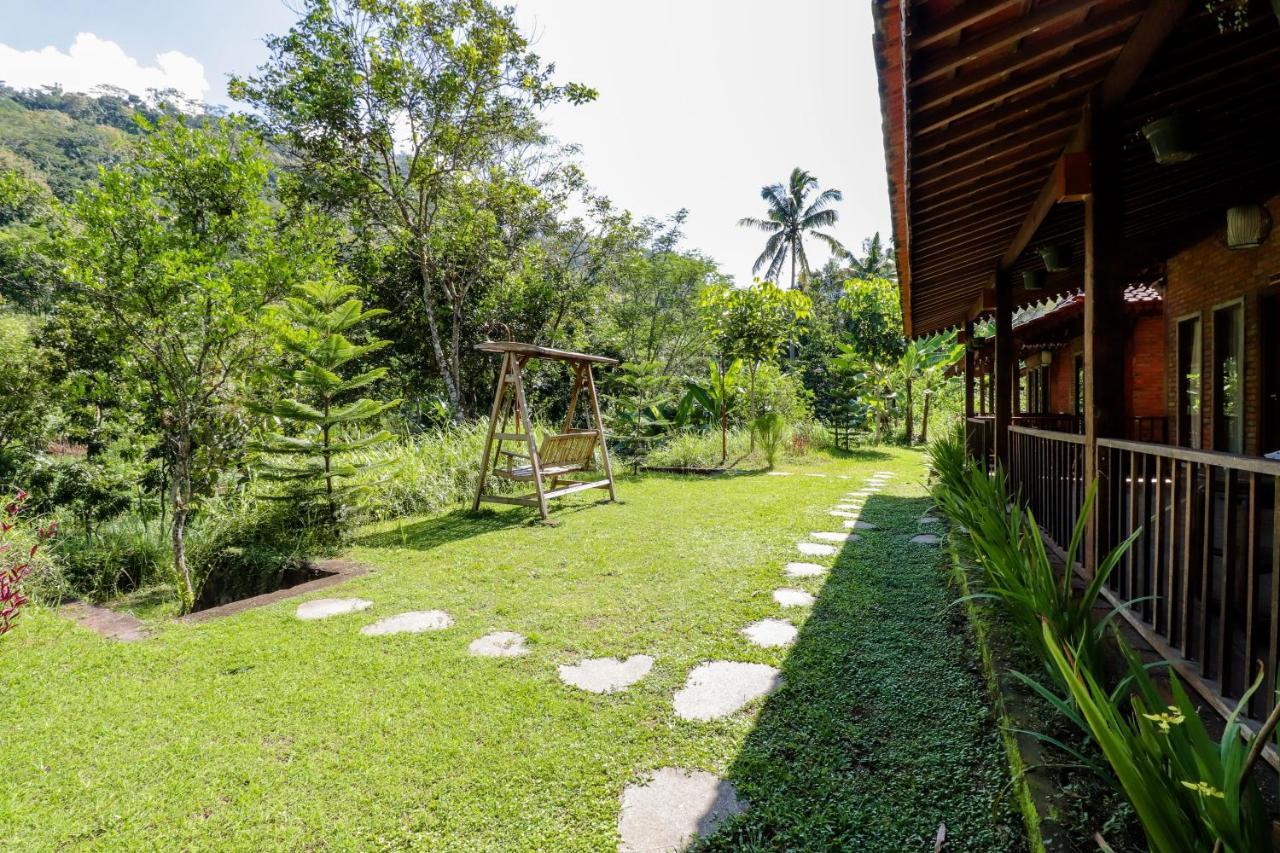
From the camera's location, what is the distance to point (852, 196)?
105ft

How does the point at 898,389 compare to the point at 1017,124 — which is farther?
the point at 898,389

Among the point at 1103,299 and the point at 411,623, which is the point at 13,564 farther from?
the point at 1103,299

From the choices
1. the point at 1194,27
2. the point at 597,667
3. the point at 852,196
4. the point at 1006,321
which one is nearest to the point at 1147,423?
the point at 1006,321

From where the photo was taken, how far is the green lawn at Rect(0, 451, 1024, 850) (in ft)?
6.22

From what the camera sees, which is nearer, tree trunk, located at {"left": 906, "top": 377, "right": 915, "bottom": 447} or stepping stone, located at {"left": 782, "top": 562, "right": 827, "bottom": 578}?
stepping stone, located at {"left": 782, "top": 562, "right": 827, "bottom": 578}

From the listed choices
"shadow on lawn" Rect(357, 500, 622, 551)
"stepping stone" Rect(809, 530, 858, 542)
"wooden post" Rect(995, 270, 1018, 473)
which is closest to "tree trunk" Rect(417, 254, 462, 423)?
"shadow on lawn" Rect(357, 500, 622, 551)

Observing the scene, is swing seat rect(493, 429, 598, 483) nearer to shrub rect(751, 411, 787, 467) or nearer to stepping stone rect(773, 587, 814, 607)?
stepping stone rect(773, 587, 814, 607)

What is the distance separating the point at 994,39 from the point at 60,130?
2214 inches

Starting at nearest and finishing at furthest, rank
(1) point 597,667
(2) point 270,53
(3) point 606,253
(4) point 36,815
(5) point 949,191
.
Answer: (4) point 36,815
(1) point 597,667
(5) point 949,191
(2) point 270,53
(3) point 606,253

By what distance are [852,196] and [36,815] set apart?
35.3m

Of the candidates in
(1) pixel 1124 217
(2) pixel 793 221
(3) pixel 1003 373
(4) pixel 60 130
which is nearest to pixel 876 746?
(1) pixel 1124 217

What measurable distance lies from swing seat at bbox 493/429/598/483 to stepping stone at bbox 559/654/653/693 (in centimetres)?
413

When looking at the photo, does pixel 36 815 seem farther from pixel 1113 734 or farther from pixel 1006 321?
pixel 1006 321

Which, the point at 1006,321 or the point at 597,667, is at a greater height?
the point at 1006,321
